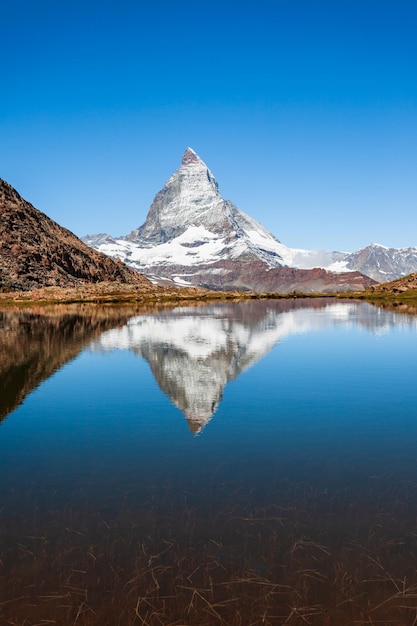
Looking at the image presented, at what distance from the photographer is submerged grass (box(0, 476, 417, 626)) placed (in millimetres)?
13336

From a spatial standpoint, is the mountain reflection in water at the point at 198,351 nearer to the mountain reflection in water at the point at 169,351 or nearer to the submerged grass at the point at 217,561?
the mountain reflection in water at the point at 169,351

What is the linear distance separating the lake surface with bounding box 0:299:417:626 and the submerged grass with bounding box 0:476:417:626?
2.1 inches

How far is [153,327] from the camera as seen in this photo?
345 feet

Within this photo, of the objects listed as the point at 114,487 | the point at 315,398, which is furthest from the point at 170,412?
the point at 114,487

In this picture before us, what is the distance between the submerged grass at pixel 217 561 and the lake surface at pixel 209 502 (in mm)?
53

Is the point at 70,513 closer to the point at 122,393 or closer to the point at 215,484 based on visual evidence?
the point at 215,484

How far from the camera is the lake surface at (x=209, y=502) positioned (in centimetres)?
1381

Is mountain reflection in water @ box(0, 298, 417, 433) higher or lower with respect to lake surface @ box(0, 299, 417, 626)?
lower

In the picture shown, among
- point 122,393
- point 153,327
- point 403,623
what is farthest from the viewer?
point 153,327

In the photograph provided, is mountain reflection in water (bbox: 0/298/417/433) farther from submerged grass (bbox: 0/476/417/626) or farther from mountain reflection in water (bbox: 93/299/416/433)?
submerged grass (bbox: 0/476/417/626)

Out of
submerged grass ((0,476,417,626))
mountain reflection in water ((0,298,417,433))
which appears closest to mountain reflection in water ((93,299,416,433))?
mountain reflection in water ((0,298,417,433))

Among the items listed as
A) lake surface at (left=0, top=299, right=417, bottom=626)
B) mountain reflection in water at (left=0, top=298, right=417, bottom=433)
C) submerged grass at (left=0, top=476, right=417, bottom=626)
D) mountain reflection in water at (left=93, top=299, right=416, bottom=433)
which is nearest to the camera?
submerged grass at (left=0, top=476, right=417, bottom=626)

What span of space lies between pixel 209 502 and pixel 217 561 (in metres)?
4.08

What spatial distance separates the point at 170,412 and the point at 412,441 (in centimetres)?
1528
